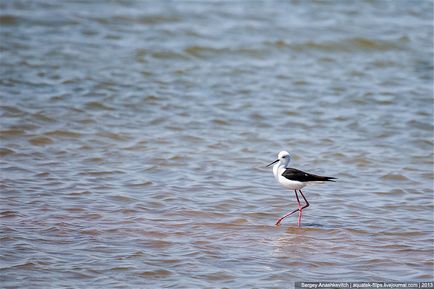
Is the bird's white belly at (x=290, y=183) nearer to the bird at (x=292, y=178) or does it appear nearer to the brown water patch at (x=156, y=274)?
the bird at (x=292, y=178)

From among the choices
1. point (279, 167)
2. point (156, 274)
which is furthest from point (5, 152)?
point (156, 274)

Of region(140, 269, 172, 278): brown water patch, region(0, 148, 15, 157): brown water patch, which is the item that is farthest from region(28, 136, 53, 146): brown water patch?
region(140, 269, 172, 278): brown water patch

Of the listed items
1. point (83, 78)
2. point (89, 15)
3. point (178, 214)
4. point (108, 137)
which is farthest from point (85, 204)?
point (89, 15)

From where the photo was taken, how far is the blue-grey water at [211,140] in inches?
255

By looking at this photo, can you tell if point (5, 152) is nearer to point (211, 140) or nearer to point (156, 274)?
point (211, 140)

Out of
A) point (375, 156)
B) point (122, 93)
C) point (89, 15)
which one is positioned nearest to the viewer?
point (375, 156)

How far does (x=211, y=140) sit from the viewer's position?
10.0 metres

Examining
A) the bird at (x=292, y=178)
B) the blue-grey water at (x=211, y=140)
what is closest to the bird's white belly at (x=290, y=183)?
the bird at (x=292, y=178)

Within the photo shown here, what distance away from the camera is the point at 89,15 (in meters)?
15.8

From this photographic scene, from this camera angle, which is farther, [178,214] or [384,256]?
[178,214]

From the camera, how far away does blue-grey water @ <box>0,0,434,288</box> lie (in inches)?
255

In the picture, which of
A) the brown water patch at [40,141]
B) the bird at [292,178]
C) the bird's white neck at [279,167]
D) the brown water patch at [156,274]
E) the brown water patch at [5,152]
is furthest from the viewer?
the brown water patch at [40,141]

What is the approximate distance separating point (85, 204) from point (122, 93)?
4226mm

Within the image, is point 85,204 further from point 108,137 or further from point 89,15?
point 89,15
